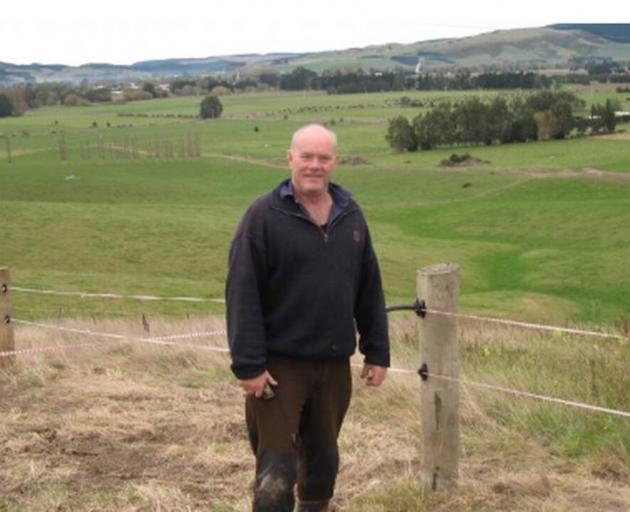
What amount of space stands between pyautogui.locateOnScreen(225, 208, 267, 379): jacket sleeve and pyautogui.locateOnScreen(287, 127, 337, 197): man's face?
1.03ft

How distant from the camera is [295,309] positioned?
4.92m

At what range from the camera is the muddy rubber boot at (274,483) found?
196 inches

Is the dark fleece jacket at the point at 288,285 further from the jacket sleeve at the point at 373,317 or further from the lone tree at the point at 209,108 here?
the lone tree at the point at 209,108

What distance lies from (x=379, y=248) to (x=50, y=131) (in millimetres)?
120888

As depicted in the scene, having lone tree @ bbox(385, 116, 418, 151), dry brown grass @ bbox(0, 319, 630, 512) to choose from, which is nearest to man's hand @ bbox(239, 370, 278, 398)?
dry brown grass @ bbox(0, 319, 630, 512)

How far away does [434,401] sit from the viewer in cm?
612

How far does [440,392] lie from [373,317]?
1.01 m

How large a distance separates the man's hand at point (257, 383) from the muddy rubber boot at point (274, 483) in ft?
1.17

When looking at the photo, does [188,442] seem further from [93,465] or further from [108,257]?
[108,257]

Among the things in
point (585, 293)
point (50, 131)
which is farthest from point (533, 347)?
point (50, 131)

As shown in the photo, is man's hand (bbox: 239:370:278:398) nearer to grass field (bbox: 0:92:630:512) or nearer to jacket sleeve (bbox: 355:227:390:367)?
jacket sleeve (bbox: 355:227:390:367)

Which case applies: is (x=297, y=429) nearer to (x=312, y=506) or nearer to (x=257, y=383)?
(x=257, y=383)

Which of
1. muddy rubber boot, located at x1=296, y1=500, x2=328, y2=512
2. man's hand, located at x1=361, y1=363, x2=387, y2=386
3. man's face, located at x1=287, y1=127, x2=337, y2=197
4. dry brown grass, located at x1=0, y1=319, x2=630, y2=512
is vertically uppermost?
man's face, located at x1=287, y1=127, x2=337, y2=197

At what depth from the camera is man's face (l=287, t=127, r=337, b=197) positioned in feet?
16.3
